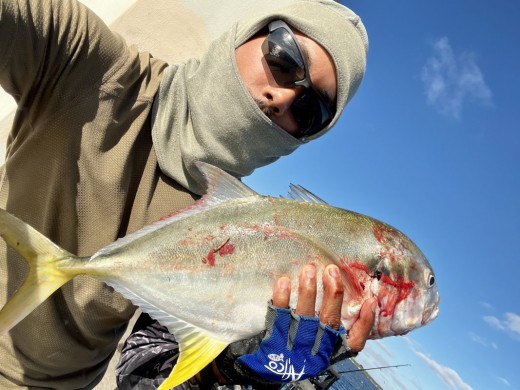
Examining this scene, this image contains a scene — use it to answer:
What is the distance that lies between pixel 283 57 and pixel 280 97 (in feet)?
0.63

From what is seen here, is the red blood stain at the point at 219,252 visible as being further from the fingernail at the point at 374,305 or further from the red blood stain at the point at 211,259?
the fingernail at the point at 374,305

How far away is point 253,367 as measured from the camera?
1.86 meters

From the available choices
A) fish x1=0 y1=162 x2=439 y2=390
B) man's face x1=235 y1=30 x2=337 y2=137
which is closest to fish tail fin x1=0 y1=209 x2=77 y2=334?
fish x1=0 y1=162 x2=439 y2=390

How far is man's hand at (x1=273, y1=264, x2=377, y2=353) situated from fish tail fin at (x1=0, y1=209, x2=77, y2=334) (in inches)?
32.1

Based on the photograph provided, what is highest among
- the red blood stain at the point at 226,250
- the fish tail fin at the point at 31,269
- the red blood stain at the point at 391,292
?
the red blood stain at the point at 391,292

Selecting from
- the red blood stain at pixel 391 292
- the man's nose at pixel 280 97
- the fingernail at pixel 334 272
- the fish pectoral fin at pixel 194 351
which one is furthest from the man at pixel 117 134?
the fish pectoral fin at pixel 194 351

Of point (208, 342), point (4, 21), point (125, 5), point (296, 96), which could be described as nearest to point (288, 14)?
point (296, 96)

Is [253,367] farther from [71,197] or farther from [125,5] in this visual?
[125,5]

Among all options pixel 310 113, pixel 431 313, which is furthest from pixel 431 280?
pixel 310 113

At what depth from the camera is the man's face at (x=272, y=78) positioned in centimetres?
209

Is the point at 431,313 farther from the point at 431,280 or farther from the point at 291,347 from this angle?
the point at 291,347

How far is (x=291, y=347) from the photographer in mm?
1793

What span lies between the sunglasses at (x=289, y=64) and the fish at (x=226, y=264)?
577 millimetres

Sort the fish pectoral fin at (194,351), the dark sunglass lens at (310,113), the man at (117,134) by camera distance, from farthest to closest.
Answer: the dark sunglass lens at (310,113)
the man at (117,134)
the fish pectoral fin at (194,351)
